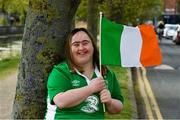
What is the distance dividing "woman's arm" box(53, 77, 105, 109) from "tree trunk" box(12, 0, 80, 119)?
1255 millimetres

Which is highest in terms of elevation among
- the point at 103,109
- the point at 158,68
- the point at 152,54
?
the point at 152,54

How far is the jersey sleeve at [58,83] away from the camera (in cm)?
472

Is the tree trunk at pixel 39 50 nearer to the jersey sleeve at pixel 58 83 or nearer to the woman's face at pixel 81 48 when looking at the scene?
the woman's face at pixel 81 48

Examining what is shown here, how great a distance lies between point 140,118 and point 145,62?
22.0ft

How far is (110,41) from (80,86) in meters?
0.68

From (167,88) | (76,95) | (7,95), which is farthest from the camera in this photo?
(167,88)

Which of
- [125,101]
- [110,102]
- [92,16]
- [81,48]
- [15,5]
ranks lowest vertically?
[125,101]

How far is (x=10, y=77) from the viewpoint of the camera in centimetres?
1833

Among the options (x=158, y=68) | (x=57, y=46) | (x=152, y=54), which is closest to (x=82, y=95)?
(x=152, y=54)

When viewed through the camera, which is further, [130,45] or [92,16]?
[92,16]

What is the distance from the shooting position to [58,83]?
4.73 m

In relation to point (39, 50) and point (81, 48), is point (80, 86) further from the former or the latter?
point (39, 50)

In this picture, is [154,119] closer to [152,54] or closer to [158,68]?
[152,54]

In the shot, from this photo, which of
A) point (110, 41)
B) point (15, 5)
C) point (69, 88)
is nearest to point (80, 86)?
point (69, 88)
